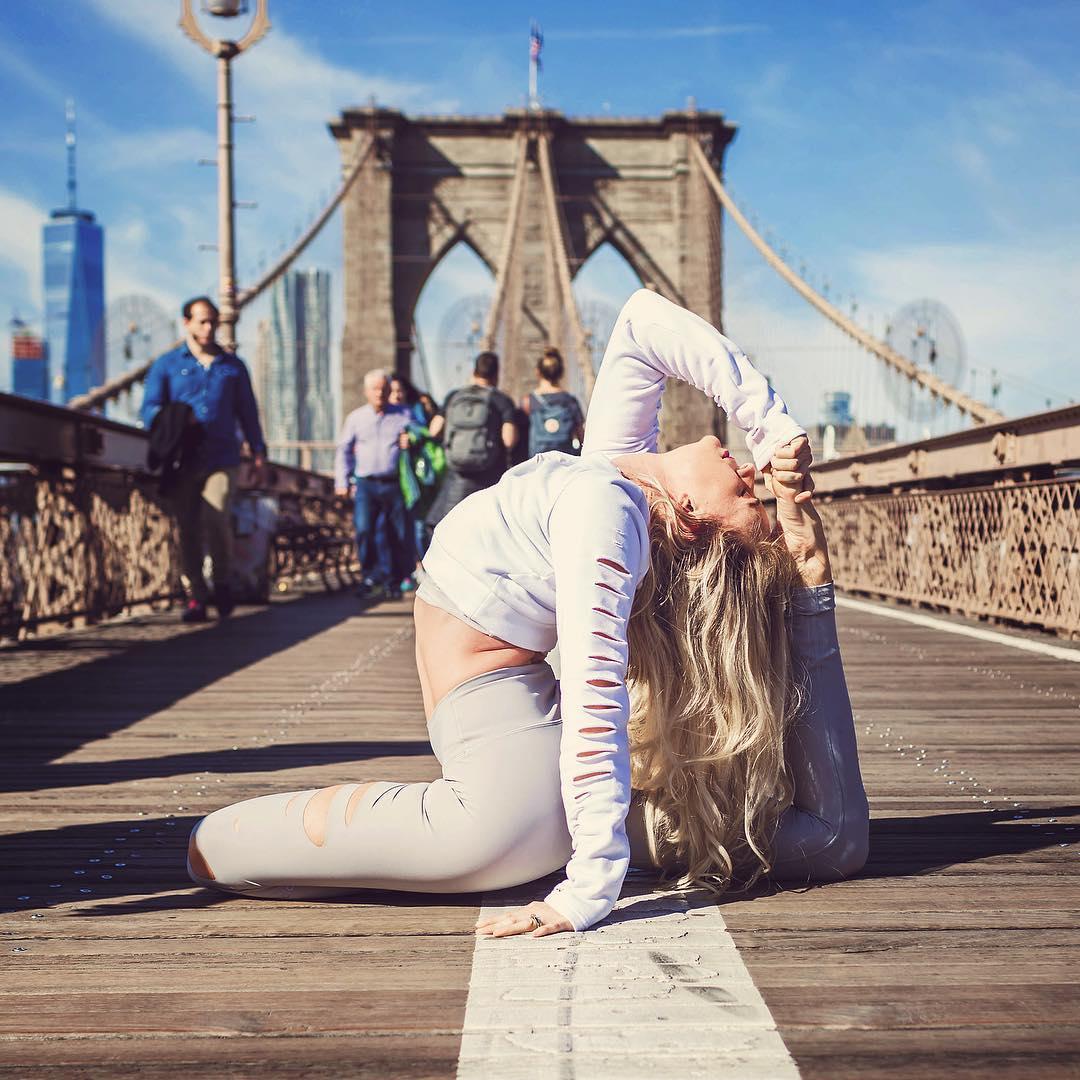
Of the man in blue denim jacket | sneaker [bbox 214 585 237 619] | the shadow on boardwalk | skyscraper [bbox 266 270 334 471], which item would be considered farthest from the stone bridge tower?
skyscraper [bbox 266 270 334 471]

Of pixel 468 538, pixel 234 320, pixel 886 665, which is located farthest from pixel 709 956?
pixel 234 320

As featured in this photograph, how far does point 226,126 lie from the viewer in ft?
32.2

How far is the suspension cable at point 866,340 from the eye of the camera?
15734 mm

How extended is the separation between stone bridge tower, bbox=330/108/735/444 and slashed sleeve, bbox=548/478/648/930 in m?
35.5

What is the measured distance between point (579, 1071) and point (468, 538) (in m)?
0.85

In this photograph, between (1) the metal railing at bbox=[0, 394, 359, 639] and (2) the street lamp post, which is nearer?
(1) the metal railing at bbox=[0, 394, 359, 639]

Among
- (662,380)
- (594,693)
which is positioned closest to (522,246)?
(662,380)

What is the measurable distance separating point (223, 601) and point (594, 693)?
597 centimetres

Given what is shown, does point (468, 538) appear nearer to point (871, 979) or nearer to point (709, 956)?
point (709, 956)

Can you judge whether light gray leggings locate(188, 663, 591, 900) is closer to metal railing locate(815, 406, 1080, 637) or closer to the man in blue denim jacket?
metal railing locate(815, 406, 1080, 637)

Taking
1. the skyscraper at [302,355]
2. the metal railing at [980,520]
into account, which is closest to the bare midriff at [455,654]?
the metal railing at [980,520]

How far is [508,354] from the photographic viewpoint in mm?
34312

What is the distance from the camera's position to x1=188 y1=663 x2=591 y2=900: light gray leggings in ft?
6.28

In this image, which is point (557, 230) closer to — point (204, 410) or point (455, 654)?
point (204, 410)
